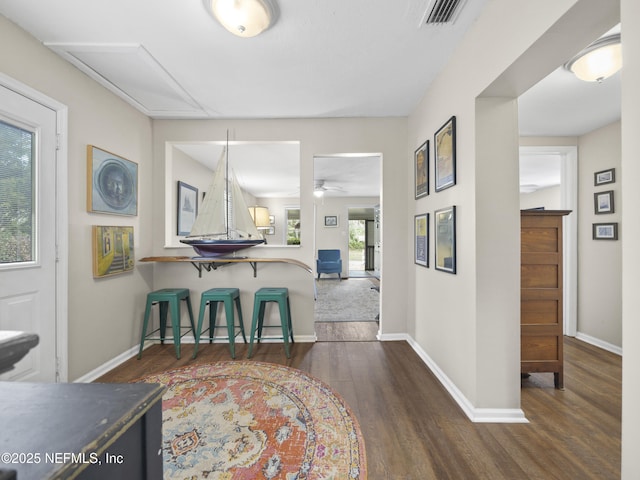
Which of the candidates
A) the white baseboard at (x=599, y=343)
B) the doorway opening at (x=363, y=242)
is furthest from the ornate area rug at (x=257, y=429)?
the doorway opening at (x=363, y=242)

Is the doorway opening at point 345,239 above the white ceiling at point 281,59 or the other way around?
the other way around

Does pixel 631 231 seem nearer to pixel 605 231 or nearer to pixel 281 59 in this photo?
pixel 281 59

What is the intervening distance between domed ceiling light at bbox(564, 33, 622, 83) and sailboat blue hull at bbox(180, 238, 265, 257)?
280cm

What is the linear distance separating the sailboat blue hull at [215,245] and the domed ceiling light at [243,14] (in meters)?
1.66

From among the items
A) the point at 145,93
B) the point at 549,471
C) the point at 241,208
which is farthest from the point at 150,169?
the point at 549,471

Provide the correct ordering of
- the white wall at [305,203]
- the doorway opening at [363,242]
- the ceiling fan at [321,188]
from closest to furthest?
the white wall at [305,203] < the ceiling fan at [321,188] < the doorway opening at [363,242]

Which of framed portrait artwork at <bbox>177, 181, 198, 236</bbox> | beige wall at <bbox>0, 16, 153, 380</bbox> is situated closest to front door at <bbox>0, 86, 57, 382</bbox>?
beige wall at <bbox>0, 16, 153, 380</bbox>

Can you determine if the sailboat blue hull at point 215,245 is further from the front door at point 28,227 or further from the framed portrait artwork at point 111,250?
the front door at point 28,227

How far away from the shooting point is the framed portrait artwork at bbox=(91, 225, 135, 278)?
2.39 m

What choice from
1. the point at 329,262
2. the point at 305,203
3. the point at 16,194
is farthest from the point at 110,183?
the point at 329,262

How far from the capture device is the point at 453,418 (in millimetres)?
1846

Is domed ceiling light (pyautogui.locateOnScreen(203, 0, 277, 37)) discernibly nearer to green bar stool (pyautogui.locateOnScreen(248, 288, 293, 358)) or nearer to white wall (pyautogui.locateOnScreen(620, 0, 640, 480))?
white wall (pyautogui.locateOnScreen(620, 0, 640, 480))

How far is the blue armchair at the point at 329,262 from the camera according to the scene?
7902 millimetres

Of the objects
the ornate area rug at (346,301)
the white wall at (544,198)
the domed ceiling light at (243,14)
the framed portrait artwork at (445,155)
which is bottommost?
the ornate area rug at (346,301)
